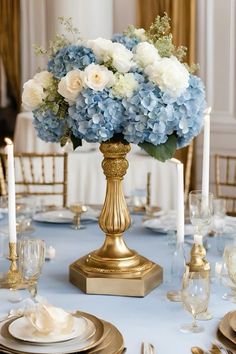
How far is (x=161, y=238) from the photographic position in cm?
325

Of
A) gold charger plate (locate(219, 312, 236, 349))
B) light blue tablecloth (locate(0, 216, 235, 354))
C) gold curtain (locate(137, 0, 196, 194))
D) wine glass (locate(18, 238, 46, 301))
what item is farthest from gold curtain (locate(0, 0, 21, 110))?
gold charger plate (locate(219, 312, 236, 349))

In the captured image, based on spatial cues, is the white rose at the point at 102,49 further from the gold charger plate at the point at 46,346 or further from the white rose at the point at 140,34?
the gold charger plate at the point at 46,346

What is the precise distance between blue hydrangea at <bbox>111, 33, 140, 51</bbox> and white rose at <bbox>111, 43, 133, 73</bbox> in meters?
0.09

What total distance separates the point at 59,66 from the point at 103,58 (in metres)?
0.15

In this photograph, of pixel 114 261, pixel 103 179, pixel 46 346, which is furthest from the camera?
pixel 103 179

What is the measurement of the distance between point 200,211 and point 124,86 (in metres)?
0.55

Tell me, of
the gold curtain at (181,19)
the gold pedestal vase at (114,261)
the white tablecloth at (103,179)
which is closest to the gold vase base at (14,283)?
the gold pedestal vase at (114,261)

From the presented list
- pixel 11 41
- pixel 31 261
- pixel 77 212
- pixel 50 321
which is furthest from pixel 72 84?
pixel 11 41

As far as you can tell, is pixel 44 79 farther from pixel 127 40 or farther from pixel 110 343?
pixel 110 343

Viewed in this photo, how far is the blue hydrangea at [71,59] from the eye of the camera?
2.51 m

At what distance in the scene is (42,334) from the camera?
6.79 ft

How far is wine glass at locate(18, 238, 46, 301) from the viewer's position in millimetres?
2400

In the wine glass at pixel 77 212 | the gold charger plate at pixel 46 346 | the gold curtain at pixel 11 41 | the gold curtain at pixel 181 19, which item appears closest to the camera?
the gold charger plate at pixel 46 346

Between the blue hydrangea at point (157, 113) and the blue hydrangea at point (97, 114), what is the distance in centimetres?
3
